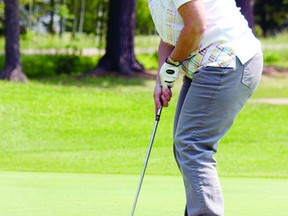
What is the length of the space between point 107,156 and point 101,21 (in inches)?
904

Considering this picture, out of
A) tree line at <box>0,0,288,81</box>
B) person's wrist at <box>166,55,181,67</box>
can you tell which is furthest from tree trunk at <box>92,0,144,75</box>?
person's wrist at <box>166,55,181,67</box>

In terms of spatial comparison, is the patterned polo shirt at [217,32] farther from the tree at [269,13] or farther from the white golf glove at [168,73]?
the tree at [269,13]

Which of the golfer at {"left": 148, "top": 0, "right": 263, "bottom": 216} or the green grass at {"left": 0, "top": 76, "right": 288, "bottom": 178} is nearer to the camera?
the golfer at {"left": 148, "top": 0, "right": 263, "bottom": 216}

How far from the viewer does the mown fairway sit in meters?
6.12

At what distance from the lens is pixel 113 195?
21.1 ft

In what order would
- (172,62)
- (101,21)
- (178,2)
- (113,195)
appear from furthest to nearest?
(101,21) < (113,195) < (172,62) < (178,2)

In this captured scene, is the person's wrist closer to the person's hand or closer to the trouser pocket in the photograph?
the person's hand

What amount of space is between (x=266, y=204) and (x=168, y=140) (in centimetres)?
611

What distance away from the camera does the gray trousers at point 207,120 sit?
178 inches

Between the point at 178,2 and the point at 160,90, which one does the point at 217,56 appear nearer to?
the point at 178,2

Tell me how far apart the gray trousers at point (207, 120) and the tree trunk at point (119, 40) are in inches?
708

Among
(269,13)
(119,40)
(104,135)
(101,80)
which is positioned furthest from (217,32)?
(269,13)

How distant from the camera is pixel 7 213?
5562 millimetres

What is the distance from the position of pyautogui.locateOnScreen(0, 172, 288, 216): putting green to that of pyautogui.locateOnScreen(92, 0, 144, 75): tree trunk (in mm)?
15024
